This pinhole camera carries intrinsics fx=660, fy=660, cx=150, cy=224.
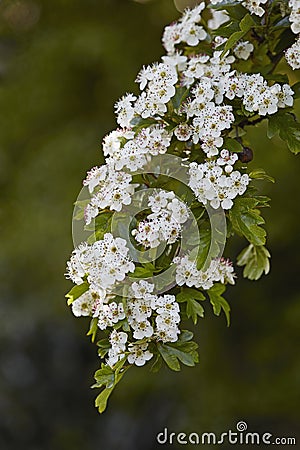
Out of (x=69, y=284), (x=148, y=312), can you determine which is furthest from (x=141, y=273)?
(x=69, y=284)

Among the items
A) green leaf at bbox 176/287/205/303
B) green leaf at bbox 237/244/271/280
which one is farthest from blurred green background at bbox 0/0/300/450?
green leaf at bbox 176/287/205/303

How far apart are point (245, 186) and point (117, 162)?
0.51 feet

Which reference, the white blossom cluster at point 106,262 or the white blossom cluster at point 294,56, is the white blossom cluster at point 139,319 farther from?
the white blossom cluster at point 294,56

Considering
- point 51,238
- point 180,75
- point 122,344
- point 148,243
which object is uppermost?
point 51,238

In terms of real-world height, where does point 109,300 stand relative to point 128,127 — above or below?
below

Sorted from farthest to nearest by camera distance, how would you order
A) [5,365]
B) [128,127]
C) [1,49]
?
[5,365] < [1,49] < [128,127]

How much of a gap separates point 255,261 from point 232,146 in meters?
0.26

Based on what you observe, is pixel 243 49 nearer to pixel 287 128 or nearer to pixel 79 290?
pixel 287 128

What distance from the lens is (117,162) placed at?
791mm

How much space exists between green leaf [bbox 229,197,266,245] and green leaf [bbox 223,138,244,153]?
0.21 feet

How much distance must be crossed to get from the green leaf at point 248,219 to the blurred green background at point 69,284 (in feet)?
4.52

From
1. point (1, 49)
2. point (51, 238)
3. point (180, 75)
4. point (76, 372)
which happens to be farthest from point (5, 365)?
point (180, 75)

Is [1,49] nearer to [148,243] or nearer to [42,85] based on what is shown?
[42,85]

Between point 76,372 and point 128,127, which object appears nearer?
point 128,127
